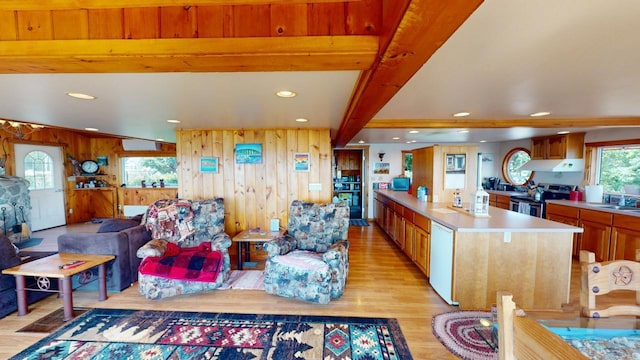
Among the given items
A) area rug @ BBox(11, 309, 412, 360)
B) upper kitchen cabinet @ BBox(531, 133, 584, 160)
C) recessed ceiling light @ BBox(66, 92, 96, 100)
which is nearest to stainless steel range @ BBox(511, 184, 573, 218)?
upper kitchen cabinet @ BBox(531, 133, 584, 160)

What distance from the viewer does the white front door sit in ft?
19.2

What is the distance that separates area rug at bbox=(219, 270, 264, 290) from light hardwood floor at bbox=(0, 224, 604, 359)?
0.33ft

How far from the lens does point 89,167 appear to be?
7211mm

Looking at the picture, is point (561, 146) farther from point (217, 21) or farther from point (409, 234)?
point (217, 21)

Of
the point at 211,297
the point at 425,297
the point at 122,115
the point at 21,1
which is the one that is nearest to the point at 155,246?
the point at 211,297

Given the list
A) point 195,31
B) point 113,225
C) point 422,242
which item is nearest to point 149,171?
point 113,225

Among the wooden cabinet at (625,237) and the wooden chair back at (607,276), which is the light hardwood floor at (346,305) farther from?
the wooden chair back at (607,276)

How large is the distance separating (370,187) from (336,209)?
371cm

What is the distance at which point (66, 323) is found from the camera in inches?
92.7

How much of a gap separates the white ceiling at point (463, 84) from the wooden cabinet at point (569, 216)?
1.56 m

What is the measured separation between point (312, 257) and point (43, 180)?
741 cm

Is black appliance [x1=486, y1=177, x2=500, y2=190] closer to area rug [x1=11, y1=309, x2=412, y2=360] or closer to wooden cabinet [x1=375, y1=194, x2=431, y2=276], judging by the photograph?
wooden cabinet [x1=375, y1=194, x2=431, y2=276]

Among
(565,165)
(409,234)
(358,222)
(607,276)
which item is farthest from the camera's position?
(358,222)

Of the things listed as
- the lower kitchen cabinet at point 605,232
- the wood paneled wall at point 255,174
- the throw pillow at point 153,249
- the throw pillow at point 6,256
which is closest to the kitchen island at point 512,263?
the lower kitchen cabinet at point 605,232
